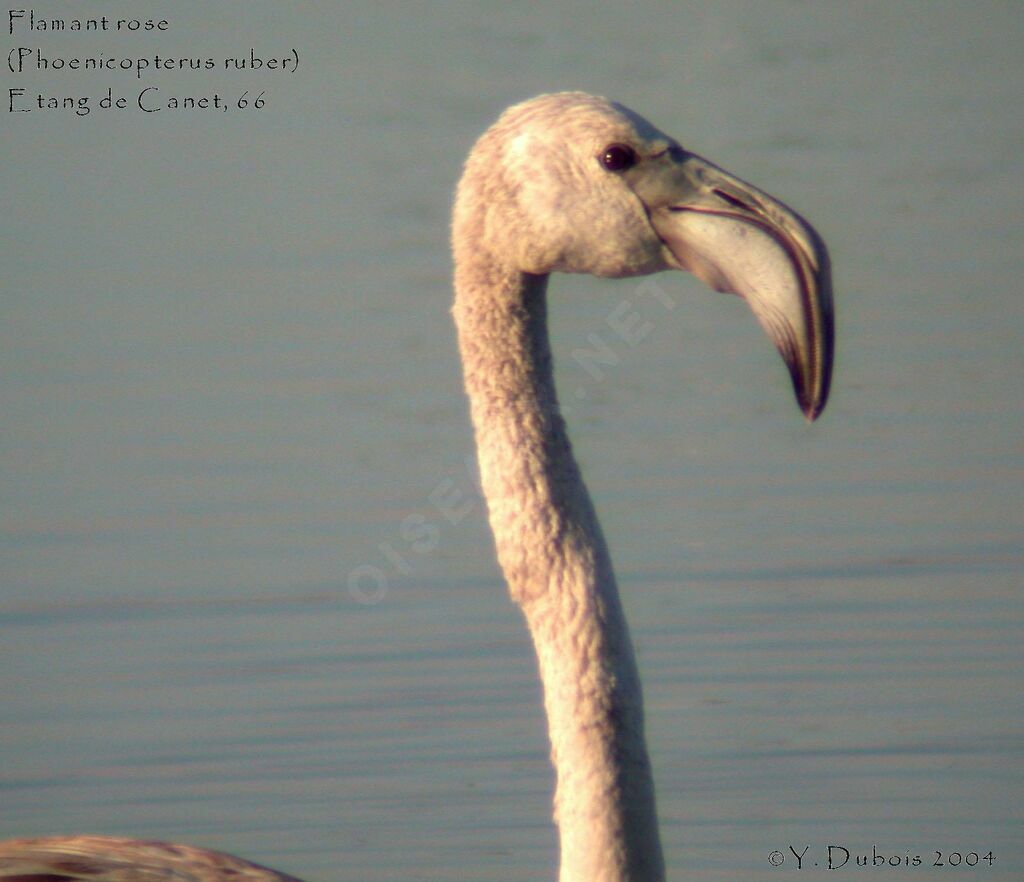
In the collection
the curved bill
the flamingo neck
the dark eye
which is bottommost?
the flamingo neck

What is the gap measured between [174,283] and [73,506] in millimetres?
2027

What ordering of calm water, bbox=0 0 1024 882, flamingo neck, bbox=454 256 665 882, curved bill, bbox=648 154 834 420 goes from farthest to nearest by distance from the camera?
calm water, bbox=0 0 1024 882 → flamingo neck, bbox=454 256 665 882 → curved bill, bbox=648 154 834 420

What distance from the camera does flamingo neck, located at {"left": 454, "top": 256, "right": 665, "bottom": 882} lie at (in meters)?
4.02

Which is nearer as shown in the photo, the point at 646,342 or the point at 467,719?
the point at 467,719

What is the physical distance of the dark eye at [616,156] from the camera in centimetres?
405

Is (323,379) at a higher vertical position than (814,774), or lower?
higher

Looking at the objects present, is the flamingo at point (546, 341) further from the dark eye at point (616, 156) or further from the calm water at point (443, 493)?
the calm water at point (443, 493)

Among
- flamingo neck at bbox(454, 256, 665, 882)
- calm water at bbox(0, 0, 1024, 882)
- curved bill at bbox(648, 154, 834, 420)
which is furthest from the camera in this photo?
calm water at bbox(0, 0, 1024, 882)

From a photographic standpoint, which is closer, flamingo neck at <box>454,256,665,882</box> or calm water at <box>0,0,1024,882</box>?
flamingo neck at <box>454,256,665,882</box>

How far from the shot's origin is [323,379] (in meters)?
9.23

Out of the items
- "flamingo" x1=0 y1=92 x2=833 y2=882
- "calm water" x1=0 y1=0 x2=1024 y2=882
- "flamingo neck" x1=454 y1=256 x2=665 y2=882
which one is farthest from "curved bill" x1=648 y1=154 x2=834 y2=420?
"calm water" x1=0 y1=0 x2=1024 y2=882

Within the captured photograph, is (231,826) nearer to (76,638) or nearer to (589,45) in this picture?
(76,638)

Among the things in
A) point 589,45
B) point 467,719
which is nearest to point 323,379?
point 467,719

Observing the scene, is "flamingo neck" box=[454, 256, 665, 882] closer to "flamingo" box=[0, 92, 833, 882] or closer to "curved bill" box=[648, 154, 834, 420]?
"flamingo" box=[0, 92, 833, 882]
